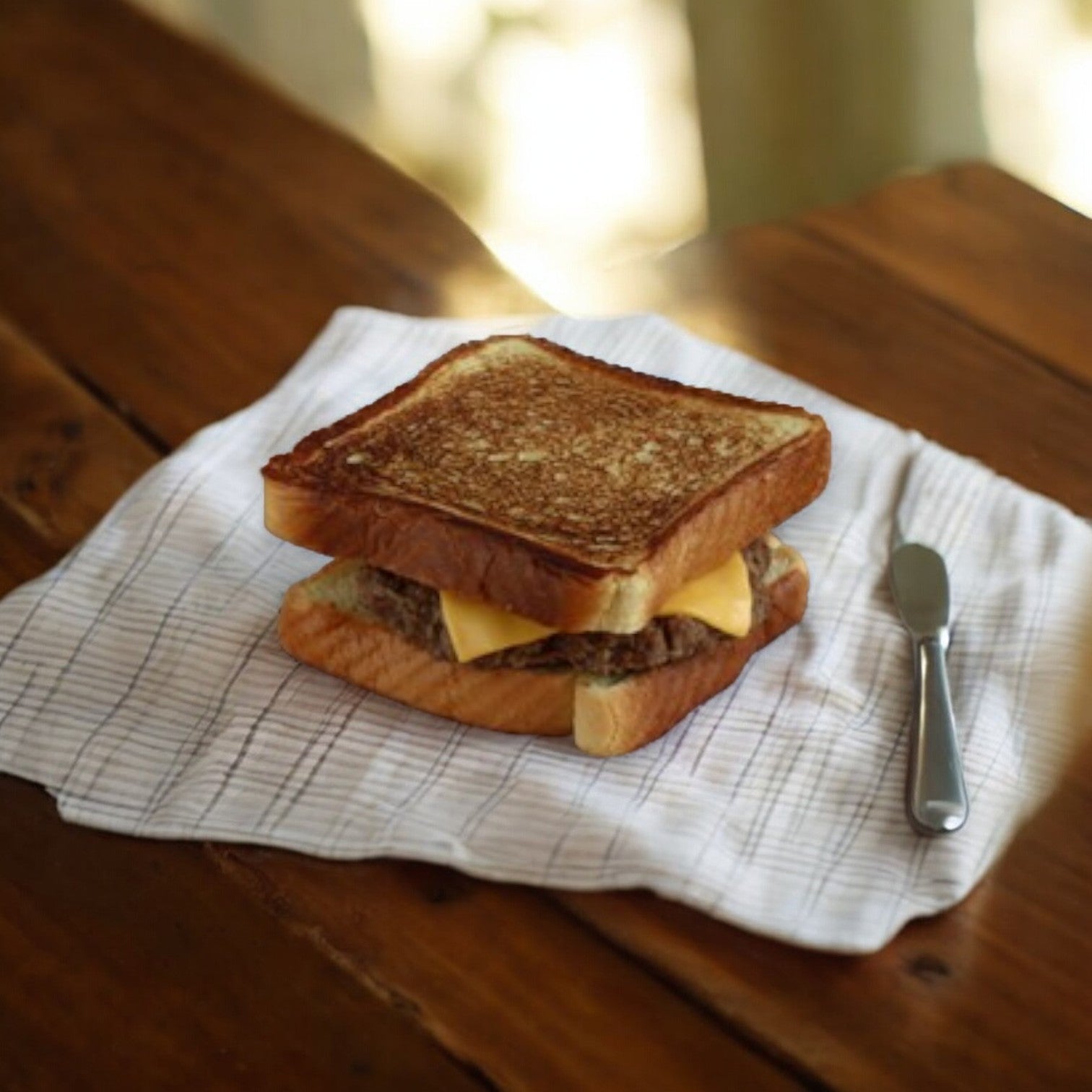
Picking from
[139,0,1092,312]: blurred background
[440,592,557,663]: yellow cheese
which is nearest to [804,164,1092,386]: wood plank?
[440,592,557,663]: yellow cheese

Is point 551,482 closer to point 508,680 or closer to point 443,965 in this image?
point 508,680

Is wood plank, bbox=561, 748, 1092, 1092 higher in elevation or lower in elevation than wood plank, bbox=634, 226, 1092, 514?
lower

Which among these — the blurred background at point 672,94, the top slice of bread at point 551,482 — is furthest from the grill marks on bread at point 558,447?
the blurred background at point 672,94

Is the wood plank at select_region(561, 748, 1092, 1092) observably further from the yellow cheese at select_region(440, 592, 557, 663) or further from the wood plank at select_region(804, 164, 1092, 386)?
the wood plank at select_region(804, 164, 1092, 386)

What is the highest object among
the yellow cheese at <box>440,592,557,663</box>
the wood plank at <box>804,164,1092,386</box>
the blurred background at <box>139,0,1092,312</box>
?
the wood plank at <box>804,164,1092,386</box>

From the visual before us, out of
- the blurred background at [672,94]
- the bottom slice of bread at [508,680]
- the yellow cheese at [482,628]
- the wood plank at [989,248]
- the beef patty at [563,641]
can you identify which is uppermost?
the wood plank at [989,248]

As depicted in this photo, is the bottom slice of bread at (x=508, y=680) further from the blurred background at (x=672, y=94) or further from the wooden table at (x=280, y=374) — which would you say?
the blurred background at (x=672, y=94)
